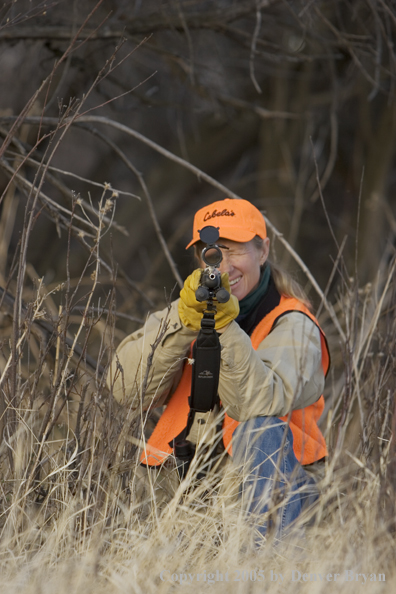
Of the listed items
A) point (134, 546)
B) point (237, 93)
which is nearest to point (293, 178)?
point (237, 93)

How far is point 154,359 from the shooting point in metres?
2.45

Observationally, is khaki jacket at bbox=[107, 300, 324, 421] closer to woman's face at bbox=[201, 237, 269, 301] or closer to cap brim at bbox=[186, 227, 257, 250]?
woman's face at bbox=[201, 237, 269, 301]

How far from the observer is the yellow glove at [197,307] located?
2135 mm

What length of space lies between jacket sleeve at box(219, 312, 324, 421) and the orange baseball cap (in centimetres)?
37

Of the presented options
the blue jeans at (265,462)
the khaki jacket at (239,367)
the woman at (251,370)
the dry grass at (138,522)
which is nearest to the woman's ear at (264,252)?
the woman at (251,370)

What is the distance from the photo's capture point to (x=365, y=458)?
88.6 inches

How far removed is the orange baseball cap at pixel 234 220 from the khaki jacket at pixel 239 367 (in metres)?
0.34

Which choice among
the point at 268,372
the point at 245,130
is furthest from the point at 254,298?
the point at 245,130

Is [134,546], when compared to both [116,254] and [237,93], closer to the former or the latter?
[116,254]

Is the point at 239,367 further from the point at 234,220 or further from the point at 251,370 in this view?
the point at 234,220

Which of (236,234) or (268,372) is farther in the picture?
(236,234)

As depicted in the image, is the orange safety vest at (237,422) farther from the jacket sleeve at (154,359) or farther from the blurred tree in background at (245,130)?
the blurred tree in background at (245,130)

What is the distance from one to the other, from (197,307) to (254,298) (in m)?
0.50

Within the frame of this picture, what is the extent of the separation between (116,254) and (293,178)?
1794 mm
